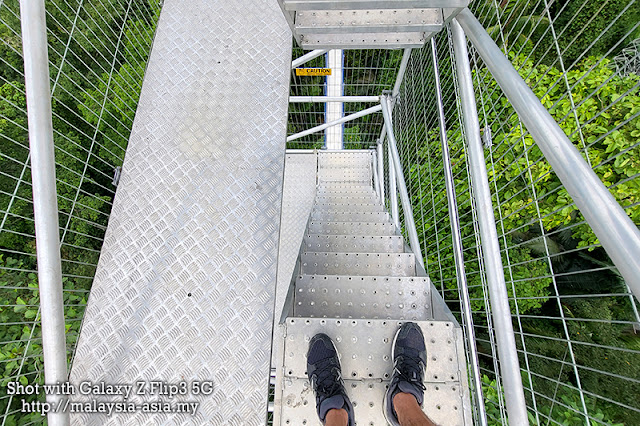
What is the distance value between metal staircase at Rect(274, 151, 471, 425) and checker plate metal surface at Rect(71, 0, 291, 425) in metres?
0.41

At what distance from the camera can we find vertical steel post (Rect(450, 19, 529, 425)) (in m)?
1.26

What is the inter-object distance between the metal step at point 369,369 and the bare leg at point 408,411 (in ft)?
0.50

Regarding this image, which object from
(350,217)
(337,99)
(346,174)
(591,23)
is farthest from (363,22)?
(591,23)

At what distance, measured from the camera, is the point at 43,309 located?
4.81 feet

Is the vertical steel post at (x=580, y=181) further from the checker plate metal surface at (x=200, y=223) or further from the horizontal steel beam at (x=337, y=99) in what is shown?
the horizontal steel beam at (x=337, y=99)

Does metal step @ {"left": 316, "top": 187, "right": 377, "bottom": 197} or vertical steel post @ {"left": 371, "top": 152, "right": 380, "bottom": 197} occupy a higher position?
vertical steel post @ {"left": 371, "top": 152, "right": 380, "bottom": 197}

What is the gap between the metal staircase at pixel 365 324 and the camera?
1.62 m

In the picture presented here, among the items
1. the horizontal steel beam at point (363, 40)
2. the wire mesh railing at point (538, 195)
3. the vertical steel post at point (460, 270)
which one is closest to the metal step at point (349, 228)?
the wire mesh railing at point (538, 195)

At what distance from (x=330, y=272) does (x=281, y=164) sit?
0.89 meters

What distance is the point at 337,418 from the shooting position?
1.47 m

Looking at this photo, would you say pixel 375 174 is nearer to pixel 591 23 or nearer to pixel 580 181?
pixel 580 181

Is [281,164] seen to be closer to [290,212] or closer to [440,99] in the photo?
[440,99]

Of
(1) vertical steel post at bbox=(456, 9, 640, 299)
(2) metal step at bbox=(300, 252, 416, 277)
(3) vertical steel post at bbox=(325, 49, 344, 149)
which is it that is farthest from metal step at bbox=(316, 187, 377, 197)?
(1) vertical steel post at bbox=(456, 9, 640, 299)

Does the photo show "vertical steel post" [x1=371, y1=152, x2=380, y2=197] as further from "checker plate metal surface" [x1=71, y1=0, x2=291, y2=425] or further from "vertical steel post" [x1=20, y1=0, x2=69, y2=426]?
"vertical steel post" [x1=20, y1=0, x2=69, y2=426]
